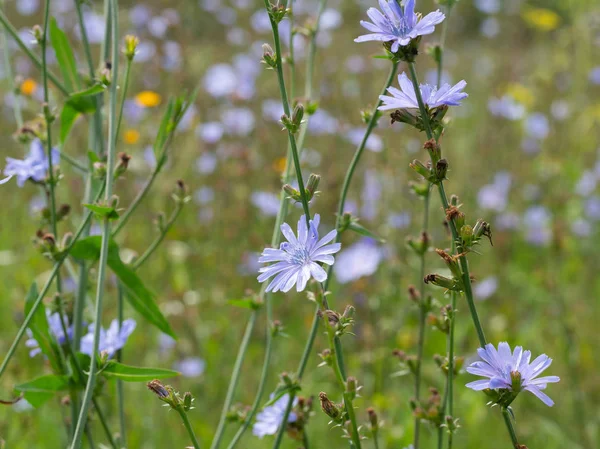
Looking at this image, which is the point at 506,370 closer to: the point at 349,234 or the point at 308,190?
the point at 308,190

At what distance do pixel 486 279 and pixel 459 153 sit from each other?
1881 millimetres

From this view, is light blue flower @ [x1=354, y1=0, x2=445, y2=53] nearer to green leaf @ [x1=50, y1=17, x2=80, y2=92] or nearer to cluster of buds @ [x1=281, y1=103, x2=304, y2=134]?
cluster of buds @ [x1=281, y1=103, x2=304, y2=134]

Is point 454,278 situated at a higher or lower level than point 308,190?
lower

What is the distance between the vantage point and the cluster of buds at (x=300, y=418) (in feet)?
5.54

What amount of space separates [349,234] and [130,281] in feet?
9.54

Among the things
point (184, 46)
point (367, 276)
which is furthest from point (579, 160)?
point (184, 46)

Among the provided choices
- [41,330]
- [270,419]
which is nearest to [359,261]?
[270,419]

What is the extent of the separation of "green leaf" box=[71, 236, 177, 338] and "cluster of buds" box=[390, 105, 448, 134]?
0.82 meters

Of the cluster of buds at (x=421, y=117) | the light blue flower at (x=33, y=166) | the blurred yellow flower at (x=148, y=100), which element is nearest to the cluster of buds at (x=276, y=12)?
the cluster of buds at (x=421, y=117)

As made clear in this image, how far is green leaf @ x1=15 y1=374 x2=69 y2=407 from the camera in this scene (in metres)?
1.58

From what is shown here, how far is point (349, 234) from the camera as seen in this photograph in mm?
4555

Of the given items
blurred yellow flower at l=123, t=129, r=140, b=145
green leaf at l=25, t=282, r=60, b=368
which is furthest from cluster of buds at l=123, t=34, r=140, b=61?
blurred yellow flower at l=123, t=129, r=140, b=145

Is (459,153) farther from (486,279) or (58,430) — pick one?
(58,430)

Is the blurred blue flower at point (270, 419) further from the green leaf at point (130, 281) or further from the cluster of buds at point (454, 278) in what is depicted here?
the cluster of buds at point (454, 278)
